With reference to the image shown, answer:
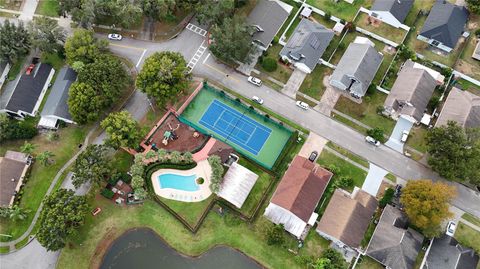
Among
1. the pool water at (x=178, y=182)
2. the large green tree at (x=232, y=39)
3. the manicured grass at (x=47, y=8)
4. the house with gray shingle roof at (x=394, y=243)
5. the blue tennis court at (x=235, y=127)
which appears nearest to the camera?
the house with gray shingle roof at (x=394, y=243)

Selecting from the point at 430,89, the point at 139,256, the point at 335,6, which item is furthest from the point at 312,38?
the point at 139,256

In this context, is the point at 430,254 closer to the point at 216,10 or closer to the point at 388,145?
the point at 388,145

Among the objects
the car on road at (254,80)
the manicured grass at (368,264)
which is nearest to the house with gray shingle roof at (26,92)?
the car on road at (254,80)

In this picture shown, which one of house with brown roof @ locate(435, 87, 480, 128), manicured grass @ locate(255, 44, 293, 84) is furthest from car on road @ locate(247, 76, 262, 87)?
house with brown roof @ locate(435, 87, 480, 128)

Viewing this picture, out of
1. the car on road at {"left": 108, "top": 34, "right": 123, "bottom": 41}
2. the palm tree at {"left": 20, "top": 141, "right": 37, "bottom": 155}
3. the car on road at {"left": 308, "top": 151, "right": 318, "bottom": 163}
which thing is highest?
the car on road at {"left": 108, "top": 34, "right": 123, "bottom": 41}

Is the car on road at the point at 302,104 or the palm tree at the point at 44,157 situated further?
the car on road at the point at 302,104

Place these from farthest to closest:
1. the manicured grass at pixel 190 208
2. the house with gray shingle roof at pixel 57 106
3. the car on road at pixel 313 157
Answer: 1. the house with gray shingle roof at pixel 57 106
2. the car on road at pixel 313 157
3. the manicured grass at pixel 190 208

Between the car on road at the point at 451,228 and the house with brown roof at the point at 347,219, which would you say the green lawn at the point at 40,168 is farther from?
the car on road at the point at 451,228

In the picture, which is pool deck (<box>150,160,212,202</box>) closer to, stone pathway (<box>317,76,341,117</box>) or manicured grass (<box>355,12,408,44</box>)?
stone pathway (<box>317,76,341,117</box>)
